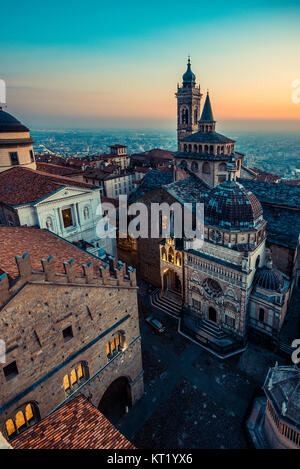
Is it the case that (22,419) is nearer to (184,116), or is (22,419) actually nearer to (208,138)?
(208,138)

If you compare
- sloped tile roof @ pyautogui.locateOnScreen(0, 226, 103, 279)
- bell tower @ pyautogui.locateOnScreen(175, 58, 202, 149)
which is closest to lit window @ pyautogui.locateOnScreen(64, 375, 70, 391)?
sloped tile roof @ pyautogui.locateOnScreen(0, 226, 103, 279)

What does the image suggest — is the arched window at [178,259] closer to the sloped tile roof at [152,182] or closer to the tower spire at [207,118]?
the sloped tile roof at [152,182]

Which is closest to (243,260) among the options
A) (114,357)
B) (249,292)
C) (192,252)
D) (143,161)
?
(249,292)

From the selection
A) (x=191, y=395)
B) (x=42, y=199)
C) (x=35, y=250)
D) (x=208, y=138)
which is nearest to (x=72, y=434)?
(x=35, y=250)

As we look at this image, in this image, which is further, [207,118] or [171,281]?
[207,118]

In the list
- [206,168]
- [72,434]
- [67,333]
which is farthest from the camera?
[206,168]
